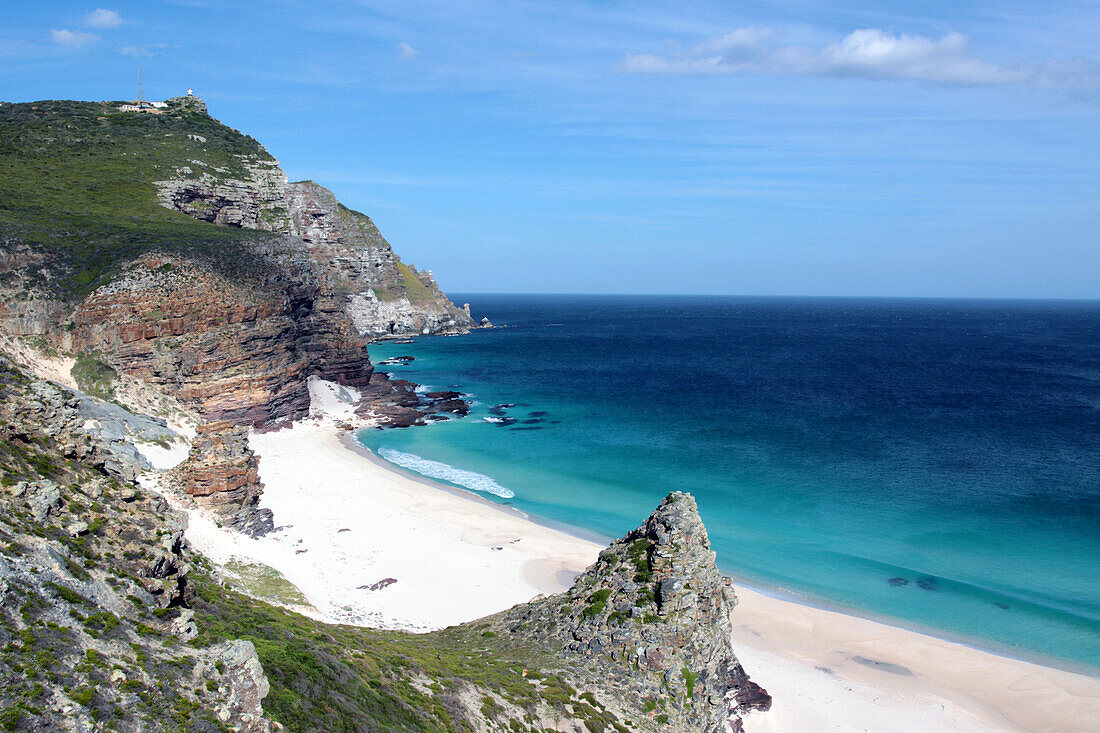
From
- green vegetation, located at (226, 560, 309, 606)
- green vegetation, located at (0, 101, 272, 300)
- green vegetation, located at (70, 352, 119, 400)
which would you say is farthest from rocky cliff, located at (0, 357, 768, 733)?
green vegetation, located at (0, 101, 272, 300)

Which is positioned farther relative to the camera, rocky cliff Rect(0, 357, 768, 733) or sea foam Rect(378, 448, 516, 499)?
sea foam Rect(378, 448, 516, 499)

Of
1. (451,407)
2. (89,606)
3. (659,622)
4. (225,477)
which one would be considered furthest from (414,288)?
(89,606)

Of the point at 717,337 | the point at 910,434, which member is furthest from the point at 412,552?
the point at 717,337

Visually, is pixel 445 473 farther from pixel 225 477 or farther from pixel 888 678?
pixel 888 678

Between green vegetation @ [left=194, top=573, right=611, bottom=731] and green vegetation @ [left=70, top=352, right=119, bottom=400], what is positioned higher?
green vegetation @ [left=70, top=352, right=119, bottom=400]

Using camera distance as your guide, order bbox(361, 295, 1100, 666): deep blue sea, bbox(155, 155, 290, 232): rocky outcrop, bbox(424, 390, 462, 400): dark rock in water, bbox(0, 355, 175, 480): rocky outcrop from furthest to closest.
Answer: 1. bbox(424, 390, 462, 400): dark rock in water
2. bbox(155, 155, 290, 232): rocky outcrop
3. bbox(361, 295, 1100, 666): deep blue sea
4. bbox(0, 355, 175, 480): rocky outcrop

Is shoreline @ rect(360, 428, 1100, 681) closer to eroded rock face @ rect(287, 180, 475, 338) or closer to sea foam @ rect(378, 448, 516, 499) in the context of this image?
sea foam @ rect(378, 448, 516, 499)

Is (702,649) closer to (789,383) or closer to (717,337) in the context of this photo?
(789,383)
